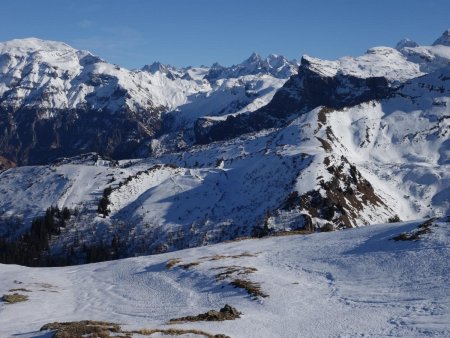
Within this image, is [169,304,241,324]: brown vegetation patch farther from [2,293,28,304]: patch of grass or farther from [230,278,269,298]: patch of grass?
[2,293,28,304]: patch of grass

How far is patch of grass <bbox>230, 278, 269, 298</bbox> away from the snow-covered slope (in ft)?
1.59

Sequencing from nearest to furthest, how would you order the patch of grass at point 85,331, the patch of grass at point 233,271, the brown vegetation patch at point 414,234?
the patch of grass at point 85,331, the patch of grass at point 233,271, the brown vegetation patch at point 414,234

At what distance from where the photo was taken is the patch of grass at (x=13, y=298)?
50.1 m

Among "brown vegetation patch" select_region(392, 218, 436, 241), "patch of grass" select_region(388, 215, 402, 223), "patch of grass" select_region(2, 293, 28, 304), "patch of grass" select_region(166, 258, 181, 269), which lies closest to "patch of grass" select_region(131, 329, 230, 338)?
"patch of grass" select_region(2, 293, 28, 304)

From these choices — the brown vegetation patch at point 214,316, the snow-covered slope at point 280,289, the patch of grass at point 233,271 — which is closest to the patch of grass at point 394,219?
the snow-covered slope at point 280,289

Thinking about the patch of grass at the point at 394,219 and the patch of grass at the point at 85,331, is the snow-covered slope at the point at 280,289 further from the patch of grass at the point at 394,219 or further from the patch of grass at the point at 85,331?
the patch of grass at the point at 394,219

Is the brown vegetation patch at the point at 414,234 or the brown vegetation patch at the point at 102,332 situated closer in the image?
the brown vegetation patch at the point at 102,332

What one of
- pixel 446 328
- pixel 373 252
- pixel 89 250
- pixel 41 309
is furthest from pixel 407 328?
pixel 89 250

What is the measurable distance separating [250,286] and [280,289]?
2.91 m

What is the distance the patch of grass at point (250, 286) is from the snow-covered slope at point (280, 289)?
1.59 feet

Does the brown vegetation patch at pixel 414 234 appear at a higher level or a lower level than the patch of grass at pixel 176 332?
higher

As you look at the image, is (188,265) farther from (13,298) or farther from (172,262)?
(13,298)

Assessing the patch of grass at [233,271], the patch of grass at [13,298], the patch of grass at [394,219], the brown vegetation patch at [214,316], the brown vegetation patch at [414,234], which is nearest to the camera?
the brown vegetation patch at [214,316]

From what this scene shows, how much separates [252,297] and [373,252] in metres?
16.3
